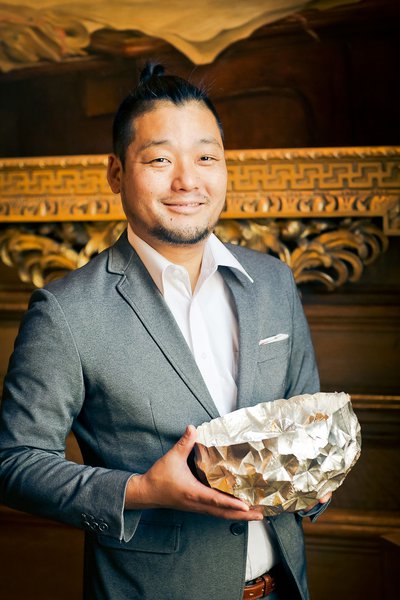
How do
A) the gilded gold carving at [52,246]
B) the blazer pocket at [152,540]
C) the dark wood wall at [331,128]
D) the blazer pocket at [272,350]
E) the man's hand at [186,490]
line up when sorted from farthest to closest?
the gilded gold carving at [52,246]
the dark wood wall at [331,128]
the blazer pocket at [272,350]
the blazer pocket at [152,540]
the man's hand at [186,490]

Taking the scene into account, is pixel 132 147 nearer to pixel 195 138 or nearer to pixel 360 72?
pixel 195 138

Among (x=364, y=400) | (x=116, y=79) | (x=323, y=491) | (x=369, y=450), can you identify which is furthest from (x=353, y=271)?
(x=323, y=491)

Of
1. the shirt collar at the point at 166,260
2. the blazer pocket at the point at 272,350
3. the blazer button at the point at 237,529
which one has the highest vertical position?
the shirt collar at the point at 166,260

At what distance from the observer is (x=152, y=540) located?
1.36 meters

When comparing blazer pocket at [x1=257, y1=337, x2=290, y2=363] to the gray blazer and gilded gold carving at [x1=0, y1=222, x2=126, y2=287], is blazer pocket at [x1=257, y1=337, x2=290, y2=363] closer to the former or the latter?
the gray blazer

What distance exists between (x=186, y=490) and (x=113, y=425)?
0.67ft

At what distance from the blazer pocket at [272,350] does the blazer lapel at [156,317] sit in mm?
158

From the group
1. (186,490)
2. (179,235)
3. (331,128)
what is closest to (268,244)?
(331,128)

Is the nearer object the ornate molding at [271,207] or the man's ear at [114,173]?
the man's ear at [114,173]

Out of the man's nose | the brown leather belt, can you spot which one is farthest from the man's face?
the brown leather belt

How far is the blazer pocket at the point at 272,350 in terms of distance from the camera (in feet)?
4.84

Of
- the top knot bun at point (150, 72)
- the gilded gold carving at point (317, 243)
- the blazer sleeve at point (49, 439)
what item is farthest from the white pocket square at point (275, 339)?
the gilded gold carving at point (317, 243)

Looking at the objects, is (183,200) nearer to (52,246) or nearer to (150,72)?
(150,72)

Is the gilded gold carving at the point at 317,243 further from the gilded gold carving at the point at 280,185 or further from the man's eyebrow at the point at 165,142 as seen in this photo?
the man's eyebrow at the point at 165,142
